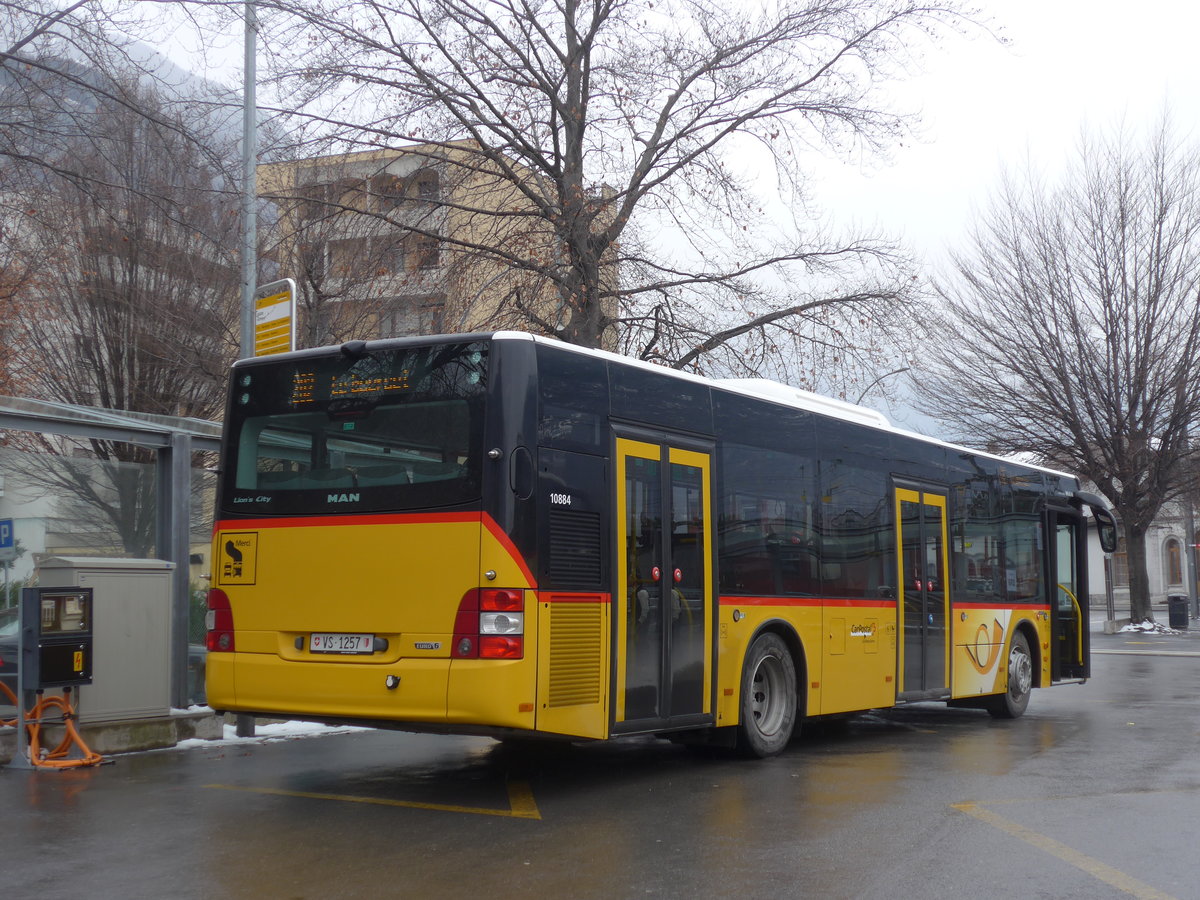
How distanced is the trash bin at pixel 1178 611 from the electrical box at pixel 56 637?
3500 cm

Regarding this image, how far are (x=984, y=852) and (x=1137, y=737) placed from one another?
21.0 ft

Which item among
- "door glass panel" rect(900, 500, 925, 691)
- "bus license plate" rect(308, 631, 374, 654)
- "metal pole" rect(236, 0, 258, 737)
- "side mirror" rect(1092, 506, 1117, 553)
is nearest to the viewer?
"bus license plate" rect(308, 631, 374, 654)

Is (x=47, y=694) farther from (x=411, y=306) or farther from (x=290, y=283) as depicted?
(x=411, y=306)

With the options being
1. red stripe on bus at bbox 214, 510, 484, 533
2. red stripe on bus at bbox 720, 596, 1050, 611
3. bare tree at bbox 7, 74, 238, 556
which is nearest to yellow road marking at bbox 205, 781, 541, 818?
red stripe on bus at bbox 214, 510, 484, 533

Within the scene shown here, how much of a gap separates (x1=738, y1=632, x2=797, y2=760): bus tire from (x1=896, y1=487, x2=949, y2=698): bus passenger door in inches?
89.9

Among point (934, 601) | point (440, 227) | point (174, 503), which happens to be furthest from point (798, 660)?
point (440, 227)

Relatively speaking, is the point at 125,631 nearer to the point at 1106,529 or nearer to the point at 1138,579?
the point at 1106,529

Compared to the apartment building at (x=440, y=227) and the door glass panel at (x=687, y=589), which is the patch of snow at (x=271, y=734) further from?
the apartment building at (x=440, y=227)

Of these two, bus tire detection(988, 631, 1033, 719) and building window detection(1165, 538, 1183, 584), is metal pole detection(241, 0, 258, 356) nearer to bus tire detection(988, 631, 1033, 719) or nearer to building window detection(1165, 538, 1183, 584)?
bus tire detection(988, 631, 1033, 719)

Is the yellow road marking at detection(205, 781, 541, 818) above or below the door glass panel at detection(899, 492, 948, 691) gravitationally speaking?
below

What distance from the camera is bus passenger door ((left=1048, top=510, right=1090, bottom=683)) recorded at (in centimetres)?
1633

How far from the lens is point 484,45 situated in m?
18.1

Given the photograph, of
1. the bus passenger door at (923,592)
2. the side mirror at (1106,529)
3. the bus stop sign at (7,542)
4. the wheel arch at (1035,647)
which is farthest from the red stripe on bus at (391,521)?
the side mirror at (1106,529)

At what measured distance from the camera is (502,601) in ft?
25.8
